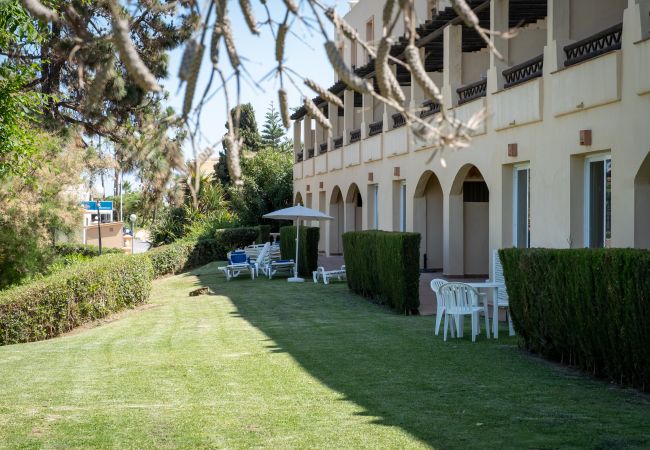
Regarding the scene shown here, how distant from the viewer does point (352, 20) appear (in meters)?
35.9

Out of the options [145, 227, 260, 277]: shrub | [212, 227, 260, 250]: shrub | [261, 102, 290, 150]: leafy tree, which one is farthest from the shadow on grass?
[261, 102, 290, 150]: leafy tree

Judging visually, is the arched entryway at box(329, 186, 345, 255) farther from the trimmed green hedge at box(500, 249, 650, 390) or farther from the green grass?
the trimmed green hedge at box(500, 249, 650, 390)

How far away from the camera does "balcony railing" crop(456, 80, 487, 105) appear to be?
18781 millimetres

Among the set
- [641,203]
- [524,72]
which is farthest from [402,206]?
[641,203]

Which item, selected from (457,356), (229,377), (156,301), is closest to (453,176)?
(156,301)

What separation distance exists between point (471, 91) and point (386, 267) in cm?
532

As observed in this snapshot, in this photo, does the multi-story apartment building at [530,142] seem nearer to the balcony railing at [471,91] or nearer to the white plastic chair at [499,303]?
the balcony railing at [471,91]

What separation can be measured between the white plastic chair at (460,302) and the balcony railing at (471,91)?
7531 mm

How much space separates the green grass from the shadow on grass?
0.06 ft

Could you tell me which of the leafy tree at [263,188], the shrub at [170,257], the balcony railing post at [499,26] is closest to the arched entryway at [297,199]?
the leafy tree at [263,188]

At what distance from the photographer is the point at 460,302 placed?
12.3m

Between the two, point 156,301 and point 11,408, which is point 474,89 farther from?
point 11,408

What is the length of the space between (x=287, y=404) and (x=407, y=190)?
659 inches

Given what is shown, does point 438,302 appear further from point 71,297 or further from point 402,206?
point 402,206
